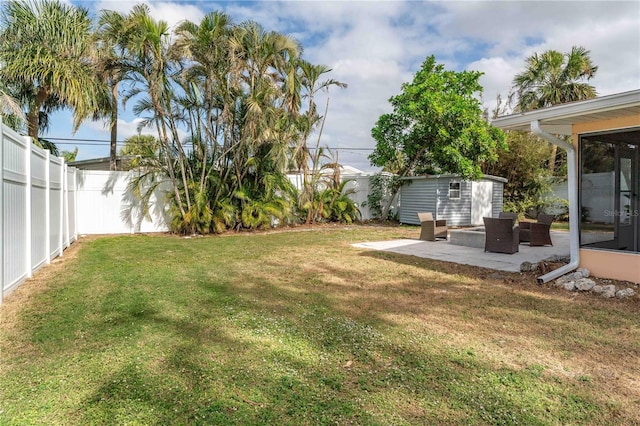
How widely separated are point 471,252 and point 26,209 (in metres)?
8.07

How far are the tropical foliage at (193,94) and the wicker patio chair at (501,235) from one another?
6.77m

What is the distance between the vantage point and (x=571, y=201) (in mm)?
5758

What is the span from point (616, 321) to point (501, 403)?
8.23 feet

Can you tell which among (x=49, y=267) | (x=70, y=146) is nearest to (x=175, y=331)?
(x=49, y=267)

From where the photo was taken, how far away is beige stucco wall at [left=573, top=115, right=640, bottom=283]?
17.1 feet

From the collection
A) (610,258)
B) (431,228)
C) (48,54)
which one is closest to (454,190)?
(431,228)

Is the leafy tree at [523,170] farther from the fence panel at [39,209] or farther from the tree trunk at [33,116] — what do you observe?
the tree trunk at [33,116]

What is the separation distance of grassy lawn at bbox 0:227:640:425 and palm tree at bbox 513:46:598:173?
15.5 meters

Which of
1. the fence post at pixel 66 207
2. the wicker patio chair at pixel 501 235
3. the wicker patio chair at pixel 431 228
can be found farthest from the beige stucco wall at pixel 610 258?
the fence post at pixel 66 207

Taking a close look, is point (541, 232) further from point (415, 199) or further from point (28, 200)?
point (28, 200)

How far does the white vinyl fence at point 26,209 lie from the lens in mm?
4371

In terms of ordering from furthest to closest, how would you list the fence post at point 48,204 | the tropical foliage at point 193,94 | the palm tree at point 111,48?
the tropical foliage at point 193,94 → the palm tree at point 111,48 → the fence post at point 48,204

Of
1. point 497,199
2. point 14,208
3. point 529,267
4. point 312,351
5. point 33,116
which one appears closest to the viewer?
point 312,351

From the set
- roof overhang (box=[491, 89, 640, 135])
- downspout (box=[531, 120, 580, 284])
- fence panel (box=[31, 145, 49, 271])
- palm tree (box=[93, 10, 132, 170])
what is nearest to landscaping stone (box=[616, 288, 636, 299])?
downspout (box=[531, 120, 580, 284])
